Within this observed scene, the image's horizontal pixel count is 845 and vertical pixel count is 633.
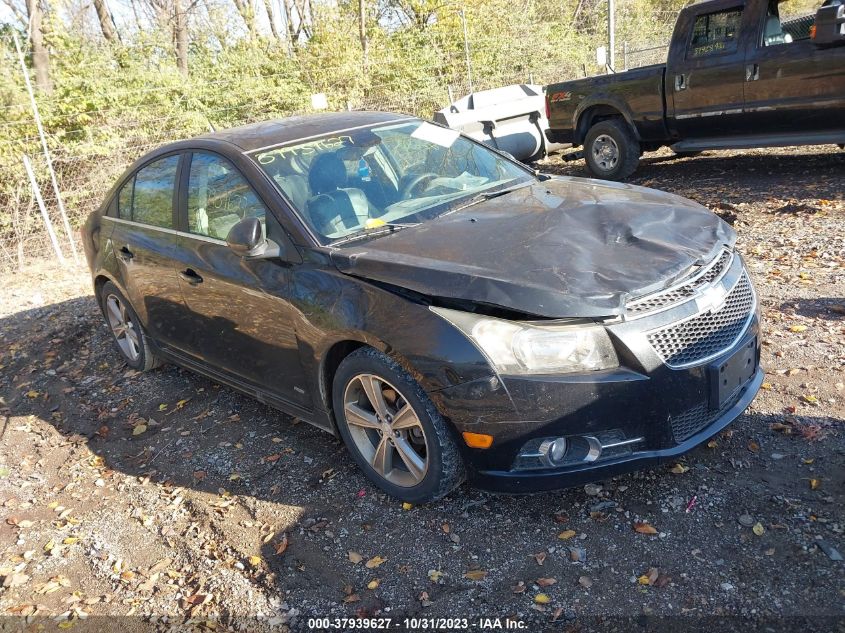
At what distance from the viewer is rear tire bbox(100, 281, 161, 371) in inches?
213

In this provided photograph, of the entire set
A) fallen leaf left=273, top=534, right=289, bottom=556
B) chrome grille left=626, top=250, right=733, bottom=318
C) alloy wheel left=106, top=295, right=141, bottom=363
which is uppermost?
chrome grille left=626, top=250, right=733, bottom=318

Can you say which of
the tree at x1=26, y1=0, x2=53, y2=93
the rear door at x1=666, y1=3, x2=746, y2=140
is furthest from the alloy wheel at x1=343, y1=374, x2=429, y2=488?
the tree at x1=26, y1=0, x2=53, y2=93

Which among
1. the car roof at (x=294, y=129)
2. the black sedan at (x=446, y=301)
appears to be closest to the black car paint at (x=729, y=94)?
the black sedan at (x=446, y=301)

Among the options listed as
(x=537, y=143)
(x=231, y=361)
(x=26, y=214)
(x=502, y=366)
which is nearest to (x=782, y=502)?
(x=502, y=366)

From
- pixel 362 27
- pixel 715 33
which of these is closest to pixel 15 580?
pixel 715 33

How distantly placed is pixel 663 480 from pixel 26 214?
9438mm

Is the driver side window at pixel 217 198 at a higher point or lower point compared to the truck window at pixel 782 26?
lower

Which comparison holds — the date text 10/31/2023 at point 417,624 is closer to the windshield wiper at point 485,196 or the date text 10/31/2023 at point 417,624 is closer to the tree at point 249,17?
the windshield wiper at point 485,196

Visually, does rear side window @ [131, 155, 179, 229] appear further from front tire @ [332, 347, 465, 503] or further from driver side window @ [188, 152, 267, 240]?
front tire @ [332, 347, 465, 503]

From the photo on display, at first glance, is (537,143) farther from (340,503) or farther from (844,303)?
(340,503)

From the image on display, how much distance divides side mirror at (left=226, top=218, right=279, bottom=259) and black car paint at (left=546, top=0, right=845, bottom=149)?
6512mm

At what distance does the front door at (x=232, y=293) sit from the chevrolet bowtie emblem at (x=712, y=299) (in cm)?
194

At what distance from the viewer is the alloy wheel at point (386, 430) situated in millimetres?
3266

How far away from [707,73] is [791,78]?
993mm
